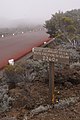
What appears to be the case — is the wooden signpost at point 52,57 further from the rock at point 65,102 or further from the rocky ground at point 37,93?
the rocky ground at point 37,93

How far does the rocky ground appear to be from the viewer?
7352 millimetres

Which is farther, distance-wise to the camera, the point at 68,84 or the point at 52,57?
the point at 68,84

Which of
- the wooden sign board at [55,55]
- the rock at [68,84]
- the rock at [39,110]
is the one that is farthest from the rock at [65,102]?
the rock at [68,84]

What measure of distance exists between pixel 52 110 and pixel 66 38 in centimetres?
1192

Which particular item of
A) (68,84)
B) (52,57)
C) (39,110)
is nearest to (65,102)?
(39,110)

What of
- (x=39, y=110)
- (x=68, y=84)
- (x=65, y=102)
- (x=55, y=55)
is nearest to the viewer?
(x=39, y=110)

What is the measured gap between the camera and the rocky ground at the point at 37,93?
735 centimetres

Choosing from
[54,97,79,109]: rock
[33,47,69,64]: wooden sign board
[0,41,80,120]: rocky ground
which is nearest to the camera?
[0,41,80,120]: rocky ground

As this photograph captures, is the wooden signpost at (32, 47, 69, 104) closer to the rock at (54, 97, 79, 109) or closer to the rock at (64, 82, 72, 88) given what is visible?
the rock at (54, 97, 79, 109)

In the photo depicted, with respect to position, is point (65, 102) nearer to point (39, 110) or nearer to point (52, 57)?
point (39, 110)

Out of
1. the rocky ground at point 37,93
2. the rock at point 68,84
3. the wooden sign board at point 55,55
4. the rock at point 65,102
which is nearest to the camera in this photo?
the rocky ground at point 37,93

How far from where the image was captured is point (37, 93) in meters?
8.75

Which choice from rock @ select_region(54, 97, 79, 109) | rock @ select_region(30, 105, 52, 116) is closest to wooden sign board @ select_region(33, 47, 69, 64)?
rock @ select_region(54, 97, 79, 109)

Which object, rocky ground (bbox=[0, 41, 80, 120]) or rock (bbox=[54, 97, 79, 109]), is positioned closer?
rocky ground (bbox=[0, 41, 80, 120])
